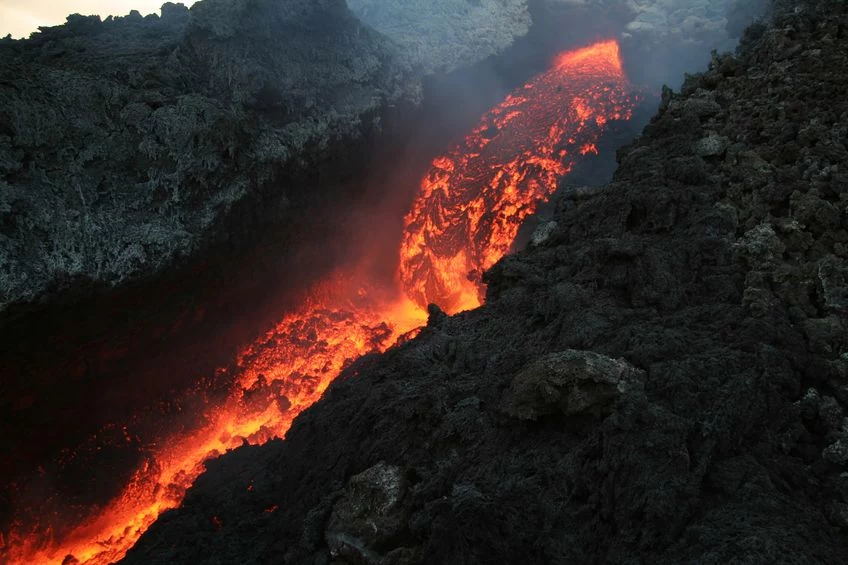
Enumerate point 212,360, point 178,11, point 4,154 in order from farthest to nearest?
point 178,11
point 212,360
point 4,154

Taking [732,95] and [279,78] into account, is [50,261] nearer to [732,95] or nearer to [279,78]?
[279,78]

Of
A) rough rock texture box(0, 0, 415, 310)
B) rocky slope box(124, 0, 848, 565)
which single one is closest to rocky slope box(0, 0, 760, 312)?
rough rock texture box(0, 0, 415, 310)

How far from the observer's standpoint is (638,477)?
3.33 meters

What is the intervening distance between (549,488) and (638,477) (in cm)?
58

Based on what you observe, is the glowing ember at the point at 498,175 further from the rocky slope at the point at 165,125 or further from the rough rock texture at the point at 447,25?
the rocky slope at the point at 165,125

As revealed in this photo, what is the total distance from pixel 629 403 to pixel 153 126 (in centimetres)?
813

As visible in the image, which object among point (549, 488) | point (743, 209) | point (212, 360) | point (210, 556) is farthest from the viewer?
point (212, 360)

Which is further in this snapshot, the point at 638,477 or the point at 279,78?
the point at 279,78

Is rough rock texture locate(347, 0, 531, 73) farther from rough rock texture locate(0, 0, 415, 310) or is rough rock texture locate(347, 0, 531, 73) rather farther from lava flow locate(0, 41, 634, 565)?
rough rock texture locate(0, 0, 415, 310)

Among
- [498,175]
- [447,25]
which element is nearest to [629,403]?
[498,175]

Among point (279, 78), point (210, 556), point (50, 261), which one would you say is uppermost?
point (279, 78)

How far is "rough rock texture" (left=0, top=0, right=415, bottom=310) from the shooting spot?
282 inches

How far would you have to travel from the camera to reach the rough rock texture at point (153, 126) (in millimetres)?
7156

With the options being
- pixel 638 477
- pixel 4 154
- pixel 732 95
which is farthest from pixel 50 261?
pixel 732 95
